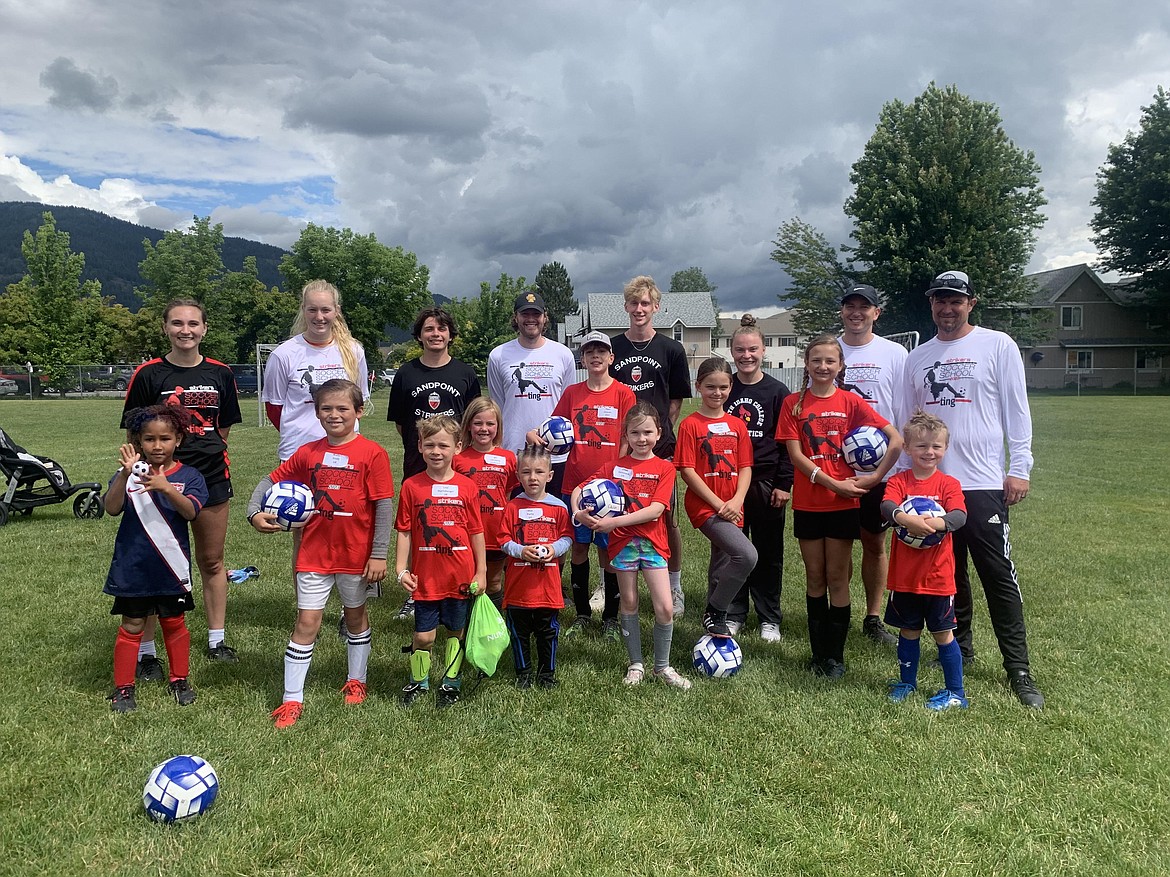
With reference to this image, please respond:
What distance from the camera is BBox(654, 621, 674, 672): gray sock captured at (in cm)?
445

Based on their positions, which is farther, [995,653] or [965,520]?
[995,653]

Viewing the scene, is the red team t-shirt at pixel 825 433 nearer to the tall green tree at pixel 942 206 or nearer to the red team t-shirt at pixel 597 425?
the red team t-shirt at pixel 597 425

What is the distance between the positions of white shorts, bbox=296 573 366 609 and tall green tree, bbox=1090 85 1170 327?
48.8 metres

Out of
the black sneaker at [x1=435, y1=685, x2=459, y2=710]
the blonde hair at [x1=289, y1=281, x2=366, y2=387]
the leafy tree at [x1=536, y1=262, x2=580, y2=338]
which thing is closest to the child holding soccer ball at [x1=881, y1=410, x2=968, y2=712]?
the black sneaker at [x1=435, y1=685, x2=459, y2=710]

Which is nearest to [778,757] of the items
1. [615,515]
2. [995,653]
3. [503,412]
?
[615,515]

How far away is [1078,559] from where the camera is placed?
722cm

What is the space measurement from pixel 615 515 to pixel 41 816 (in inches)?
118

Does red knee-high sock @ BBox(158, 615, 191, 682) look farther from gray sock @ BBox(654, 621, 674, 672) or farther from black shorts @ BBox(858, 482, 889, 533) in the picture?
black shorts @ BBox(858, 482, 889, 533)

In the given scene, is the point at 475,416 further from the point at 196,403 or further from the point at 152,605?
the point at 152,605

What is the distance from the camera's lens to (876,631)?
5.30 m

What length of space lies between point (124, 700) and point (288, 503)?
147cm

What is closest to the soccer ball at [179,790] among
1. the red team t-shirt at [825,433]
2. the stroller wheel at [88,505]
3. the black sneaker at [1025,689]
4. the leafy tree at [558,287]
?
the red team t-shirt at [825,433]

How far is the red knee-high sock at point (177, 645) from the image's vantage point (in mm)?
4172

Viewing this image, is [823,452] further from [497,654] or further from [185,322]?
[185,322]
